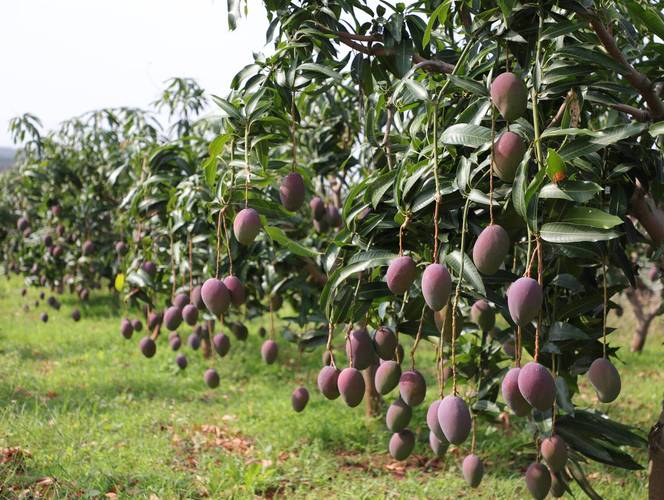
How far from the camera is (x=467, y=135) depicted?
3.43 ft

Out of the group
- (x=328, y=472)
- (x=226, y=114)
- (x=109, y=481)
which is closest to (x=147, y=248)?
(x=109, y=481)

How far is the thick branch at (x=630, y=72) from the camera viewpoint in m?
1.06

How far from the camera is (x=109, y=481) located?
2186 mm

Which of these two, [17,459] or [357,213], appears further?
[17,459]

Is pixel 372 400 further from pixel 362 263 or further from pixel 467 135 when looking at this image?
pixel 467 135

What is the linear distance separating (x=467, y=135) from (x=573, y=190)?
0.19m

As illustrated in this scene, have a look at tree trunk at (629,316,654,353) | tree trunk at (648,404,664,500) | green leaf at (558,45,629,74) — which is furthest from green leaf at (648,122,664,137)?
tree trunk at (629,316,654,353)

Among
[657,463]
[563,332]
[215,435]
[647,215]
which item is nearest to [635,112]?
[647,215]

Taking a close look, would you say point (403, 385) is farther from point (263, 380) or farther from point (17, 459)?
point (263, 380)

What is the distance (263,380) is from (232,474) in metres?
1.90

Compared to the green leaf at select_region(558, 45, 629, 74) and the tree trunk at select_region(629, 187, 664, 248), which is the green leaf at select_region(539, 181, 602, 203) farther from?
the tree trunk at select_region(629, 187, 664, 248)

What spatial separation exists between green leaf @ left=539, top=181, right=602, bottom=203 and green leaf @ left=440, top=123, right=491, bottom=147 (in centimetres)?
13

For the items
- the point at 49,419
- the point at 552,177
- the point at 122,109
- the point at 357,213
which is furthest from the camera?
the point at 122,109

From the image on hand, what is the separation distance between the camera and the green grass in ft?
7.43
